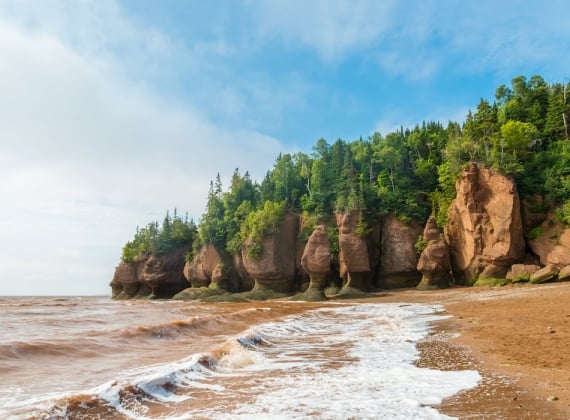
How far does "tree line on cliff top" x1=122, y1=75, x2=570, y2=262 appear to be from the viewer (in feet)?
124

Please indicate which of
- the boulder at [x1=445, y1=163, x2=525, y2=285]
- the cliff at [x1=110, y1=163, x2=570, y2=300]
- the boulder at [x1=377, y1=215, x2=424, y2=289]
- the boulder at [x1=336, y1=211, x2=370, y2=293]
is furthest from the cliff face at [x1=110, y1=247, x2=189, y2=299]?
the boulder at [x1=445, y1=163, x2=525, y2=285]

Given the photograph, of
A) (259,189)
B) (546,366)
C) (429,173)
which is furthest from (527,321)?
(259,189)

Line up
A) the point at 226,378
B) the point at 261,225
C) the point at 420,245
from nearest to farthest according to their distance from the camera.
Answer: the point at 226,378 < the point at 420,245 < the point at 261,225

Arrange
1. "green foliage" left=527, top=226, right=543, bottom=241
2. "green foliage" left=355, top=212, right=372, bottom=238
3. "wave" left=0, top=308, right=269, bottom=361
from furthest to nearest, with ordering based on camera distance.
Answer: "green foliage" left=355, top=212, right=372, bottom=238, "green foliage" left=527, top=226, right=543, bottom=241, "wave" left=0, top=308, right=269, bottom=361

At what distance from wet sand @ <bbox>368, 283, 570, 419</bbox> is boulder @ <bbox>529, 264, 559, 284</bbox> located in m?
13.6

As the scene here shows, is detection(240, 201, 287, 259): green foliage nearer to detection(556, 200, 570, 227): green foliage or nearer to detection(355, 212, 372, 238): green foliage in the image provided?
detection(355, 212, 372, 238): green foliage

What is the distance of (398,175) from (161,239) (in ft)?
131

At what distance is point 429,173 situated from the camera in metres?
48.6

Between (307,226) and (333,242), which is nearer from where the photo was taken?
(333,242)

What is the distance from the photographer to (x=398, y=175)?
51.0m

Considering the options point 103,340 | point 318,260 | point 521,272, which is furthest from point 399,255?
point 103,340

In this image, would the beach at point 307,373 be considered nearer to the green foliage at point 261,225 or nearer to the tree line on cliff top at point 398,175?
the tree line on cliff top at point 398,175

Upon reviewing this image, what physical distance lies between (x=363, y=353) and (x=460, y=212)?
33.0 m

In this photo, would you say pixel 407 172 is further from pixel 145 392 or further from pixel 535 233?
pixel 145 392
